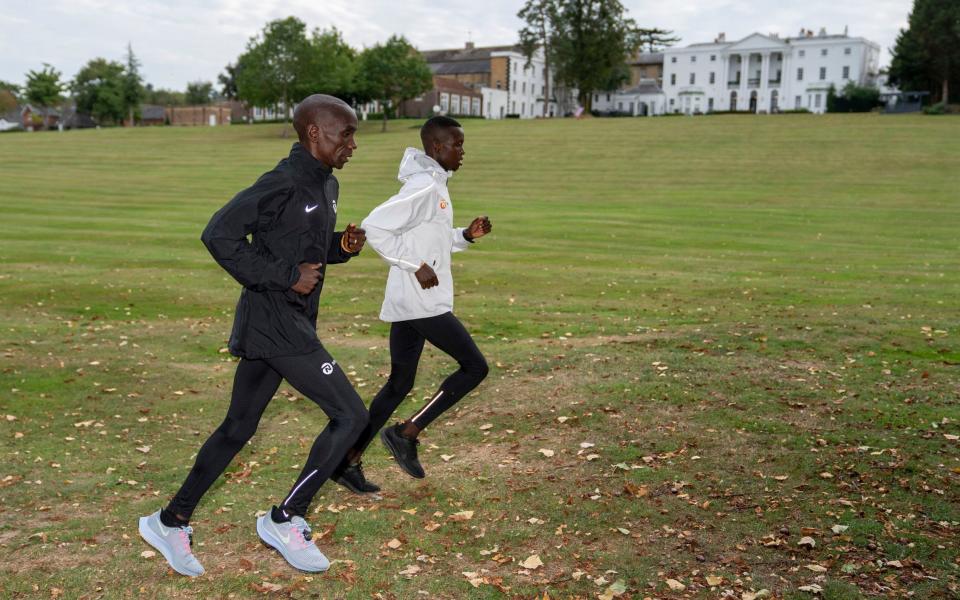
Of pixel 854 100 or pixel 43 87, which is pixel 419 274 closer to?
pixel 854 100

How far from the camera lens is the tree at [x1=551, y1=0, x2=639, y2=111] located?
337ft

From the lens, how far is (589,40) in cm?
10294

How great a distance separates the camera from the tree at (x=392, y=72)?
87562 mm

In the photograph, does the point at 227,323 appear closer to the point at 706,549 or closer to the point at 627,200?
the point at 706,549

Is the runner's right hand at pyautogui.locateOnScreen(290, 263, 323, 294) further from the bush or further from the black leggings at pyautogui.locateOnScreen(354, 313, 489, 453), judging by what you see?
the bush

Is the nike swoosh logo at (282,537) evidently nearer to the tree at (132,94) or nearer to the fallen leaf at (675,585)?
the fallen leaf at (675,585)

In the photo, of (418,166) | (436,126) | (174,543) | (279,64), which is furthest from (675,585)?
(279,64)

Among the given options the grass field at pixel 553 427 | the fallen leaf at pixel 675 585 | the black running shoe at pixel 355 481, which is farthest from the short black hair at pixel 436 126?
the fallen leaf at pixel 675 585

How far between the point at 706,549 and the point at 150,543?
12.4 feet

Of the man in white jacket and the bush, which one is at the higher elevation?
the bush

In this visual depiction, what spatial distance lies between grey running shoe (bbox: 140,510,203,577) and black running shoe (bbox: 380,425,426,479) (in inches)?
79.7

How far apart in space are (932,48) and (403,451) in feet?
349

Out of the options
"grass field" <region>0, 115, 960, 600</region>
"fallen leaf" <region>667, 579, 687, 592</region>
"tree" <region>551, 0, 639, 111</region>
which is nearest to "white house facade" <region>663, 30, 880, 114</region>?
"tree" <region>551, 0, 639, 111</region>

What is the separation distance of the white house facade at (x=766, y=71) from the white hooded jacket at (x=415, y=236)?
124m
